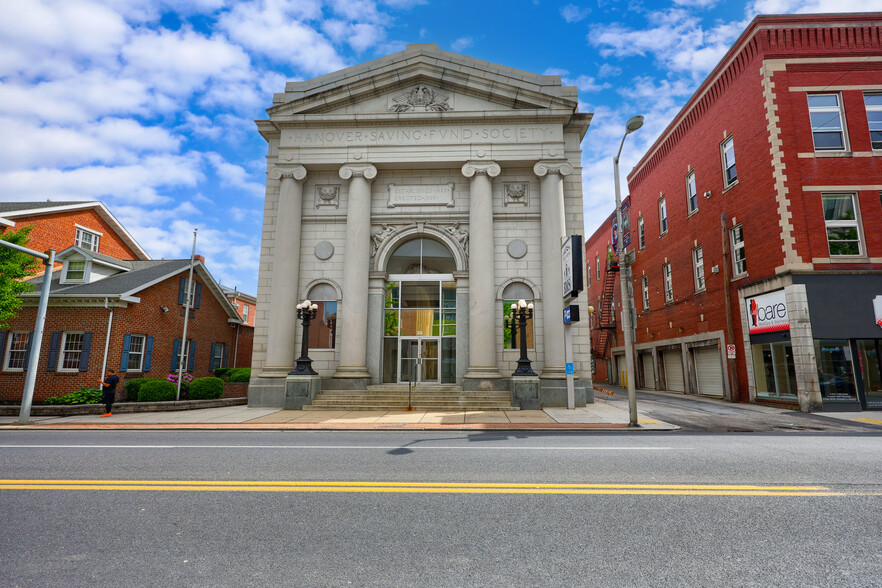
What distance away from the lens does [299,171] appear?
66.7ft

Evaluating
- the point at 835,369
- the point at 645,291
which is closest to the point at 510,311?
the point at 835,369

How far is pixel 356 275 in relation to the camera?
64.0 ft

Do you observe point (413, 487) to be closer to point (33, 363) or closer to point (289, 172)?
point (33, 363)

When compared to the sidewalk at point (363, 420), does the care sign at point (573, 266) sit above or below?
above

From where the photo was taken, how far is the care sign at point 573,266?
16.6 meters

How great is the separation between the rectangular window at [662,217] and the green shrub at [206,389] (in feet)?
85.1

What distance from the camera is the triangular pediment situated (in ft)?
66.5

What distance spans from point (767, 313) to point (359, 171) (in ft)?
58.4

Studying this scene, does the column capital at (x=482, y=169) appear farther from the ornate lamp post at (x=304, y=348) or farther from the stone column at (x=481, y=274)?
the ornate lamp post at (x=304, y=348)

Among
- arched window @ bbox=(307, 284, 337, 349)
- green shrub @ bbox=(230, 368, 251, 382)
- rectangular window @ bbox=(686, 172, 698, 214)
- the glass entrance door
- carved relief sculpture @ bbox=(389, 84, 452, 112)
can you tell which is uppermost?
carved relief sculpture @ bbox=(389, 84, 452, 112)

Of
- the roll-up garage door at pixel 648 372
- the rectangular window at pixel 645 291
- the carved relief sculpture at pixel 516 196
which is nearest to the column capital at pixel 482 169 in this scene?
the carved relief sculpture at pixel 516 196

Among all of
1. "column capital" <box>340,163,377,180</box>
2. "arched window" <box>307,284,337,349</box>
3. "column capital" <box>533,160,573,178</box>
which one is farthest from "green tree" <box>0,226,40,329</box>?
"column capital" <box>533,160,573,178</box>

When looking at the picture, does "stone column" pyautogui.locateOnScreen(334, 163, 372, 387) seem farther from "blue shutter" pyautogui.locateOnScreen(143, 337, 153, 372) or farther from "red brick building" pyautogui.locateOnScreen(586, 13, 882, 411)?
"red brick building" pyautogui.locateOnScreen(586, 13, 882, 411)

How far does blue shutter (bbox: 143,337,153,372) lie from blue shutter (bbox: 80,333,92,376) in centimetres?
220
